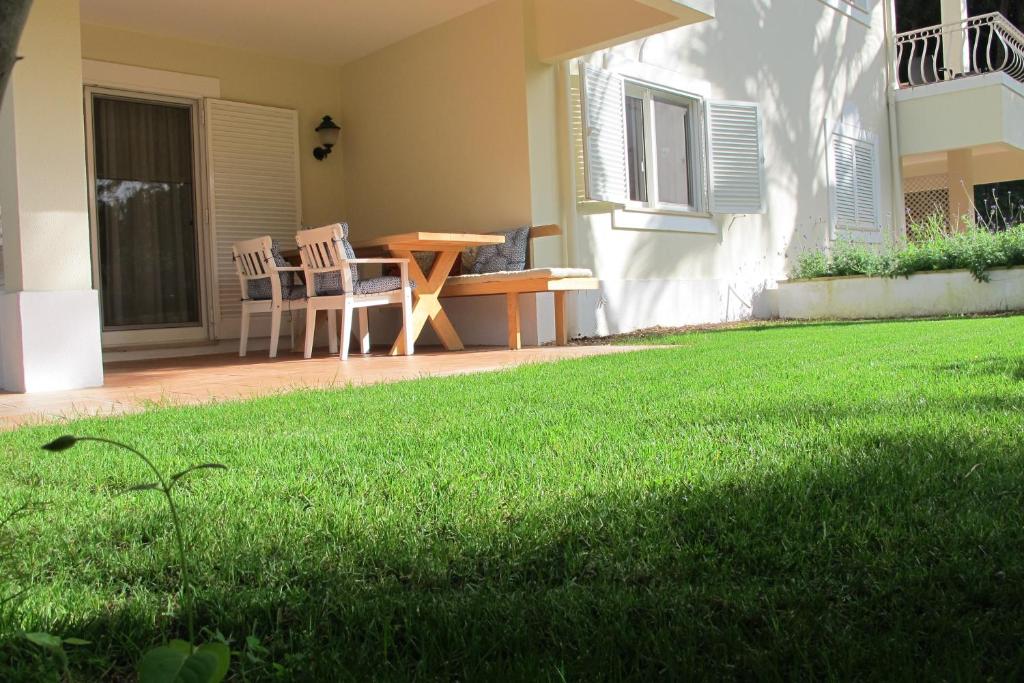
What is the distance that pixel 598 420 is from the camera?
2803 millimetres

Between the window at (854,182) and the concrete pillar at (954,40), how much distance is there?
70.9 inches

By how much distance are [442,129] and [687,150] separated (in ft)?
8.11

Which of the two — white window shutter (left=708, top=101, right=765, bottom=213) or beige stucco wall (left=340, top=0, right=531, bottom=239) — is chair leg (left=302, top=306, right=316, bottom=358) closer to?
beige stucco wall (left=340, top=0, right=531, bottom=239)

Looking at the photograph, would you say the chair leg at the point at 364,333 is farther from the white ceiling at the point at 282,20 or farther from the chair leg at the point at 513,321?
the white ceiling at the point at 282,20

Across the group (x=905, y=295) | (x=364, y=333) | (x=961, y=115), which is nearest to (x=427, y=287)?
(x=364, y=333)

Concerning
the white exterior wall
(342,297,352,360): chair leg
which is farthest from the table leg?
the white exterior wall

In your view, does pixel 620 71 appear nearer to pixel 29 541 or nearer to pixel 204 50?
pixel 204 50

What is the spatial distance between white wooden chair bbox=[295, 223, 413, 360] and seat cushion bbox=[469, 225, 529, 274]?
0.82 metres

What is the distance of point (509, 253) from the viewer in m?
Result: 7.12

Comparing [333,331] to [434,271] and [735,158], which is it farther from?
[735,158]

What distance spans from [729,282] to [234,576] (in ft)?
27.3

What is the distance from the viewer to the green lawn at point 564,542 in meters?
1.14

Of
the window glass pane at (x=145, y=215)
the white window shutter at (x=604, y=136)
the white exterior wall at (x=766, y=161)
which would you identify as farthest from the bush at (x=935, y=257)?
the window glass pane at (x=145, y=215)

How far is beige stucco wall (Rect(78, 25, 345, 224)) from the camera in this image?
766 centimetres
